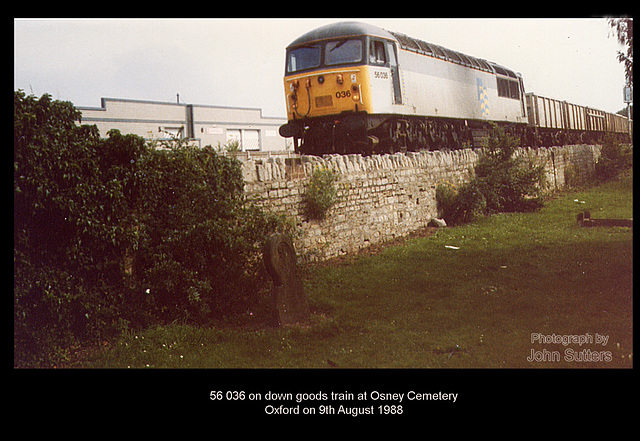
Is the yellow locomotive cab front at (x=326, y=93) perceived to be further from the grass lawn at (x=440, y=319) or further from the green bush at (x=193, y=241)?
the green bush at (x=193, y=241)

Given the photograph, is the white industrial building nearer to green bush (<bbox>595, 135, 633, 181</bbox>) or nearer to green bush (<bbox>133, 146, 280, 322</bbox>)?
green bush (<bbox>595, 135, 633, 181</bbox>)

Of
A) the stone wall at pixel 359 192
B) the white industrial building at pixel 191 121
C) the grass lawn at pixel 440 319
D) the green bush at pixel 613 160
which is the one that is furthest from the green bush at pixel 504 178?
the green bush at pixel 613 160

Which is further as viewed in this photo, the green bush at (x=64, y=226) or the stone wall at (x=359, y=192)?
the stone wall at (x=359, y=192)

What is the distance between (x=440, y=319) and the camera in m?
6.07

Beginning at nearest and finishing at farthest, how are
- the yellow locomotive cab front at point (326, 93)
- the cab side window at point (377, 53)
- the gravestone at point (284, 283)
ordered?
the gravestone at point (284, 283) → the yellow locomotive cab front at point (326, 93) → the cab side window at point (377, 53)

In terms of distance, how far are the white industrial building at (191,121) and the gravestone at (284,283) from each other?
48.4ft

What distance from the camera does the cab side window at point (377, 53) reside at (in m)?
12.9

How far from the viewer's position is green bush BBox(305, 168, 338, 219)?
346 inches

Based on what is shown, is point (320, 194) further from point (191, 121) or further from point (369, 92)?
point (191, 121)

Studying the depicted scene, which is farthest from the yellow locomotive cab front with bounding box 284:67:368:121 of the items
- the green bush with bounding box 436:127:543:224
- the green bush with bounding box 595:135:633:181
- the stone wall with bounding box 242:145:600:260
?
the green bush with bounding box 595:135:633:181

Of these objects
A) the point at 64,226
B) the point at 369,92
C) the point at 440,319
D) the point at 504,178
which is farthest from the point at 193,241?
the point at 504,178

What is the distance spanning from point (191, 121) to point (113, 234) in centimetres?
2417

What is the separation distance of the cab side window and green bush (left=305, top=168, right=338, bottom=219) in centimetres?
494
